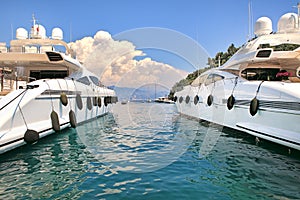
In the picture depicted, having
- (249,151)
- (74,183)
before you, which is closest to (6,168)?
(74,183)

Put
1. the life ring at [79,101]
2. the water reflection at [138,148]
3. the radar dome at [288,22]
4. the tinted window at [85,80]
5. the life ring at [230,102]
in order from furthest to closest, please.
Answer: the radar dome at [288,22], the tinted window at [85,80], the life ring at [79,101], the life ring at [230,102], the water reflection at [138,148]

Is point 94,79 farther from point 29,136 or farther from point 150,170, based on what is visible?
point 150,170

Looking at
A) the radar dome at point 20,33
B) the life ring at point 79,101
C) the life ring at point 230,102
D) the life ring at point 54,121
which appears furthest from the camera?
the radar dome at point 20,33

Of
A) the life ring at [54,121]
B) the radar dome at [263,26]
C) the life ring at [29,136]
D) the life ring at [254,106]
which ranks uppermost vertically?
the radar dome at [263,26]

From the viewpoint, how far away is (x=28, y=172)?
4840 mm

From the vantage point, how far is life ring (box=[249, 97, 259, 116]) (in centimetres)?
770

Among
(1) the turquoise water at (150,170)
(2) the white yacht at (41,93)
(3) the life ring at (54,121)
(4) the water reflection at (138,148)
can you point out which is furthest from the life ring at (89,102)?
(1) the turquoise water at (150,170)

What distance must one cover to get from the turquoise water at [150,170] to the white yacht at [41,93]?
55cm

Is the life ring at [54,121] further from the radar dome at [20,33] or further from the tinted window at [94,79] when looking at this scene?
the radar dome at [20,33]

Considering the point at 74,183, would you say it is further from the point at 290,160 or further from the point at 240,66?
the point at 240,66

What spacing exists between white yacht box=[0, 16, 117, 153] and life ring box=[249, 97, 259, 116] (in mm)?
6047

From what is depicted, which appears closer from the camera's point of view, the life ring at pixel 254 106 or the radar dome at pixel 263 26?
the life ring at pixel 254 106

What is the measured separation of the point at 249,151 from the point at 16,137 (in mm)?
5770

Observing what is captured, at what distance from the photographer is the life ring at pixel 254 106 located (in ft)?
25.2
